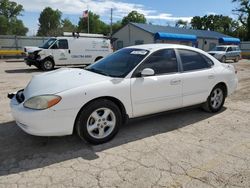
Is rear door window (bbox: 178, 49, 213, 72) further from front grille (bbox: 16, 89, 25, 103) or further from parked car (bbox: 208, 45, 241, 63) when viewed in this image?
parked car (bbox: 208, 45, 241, 63)

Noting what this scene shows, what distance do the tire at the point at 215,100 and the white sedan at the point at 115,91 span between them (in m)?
0.02

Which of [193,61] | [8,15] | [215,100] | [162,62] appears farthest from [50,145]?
[8,15]

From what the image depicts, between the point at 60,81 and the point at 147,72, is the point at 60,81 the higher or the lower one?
the lower one

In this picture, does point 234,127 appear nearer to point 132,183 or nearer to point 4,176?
point 132,183

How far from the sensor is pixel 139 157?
353cm

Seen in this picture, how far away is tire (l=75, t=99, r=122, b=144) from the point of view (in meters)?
3.67

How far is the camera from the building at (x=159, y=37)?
2781 cm

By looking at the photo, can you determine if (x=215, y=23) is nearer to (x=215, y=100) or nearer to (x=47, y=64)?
(x=47, y=64)

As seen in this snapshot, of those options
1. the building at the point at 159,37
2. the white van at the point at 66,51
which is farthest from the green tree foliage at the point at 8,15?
the white van at the point at 66,51

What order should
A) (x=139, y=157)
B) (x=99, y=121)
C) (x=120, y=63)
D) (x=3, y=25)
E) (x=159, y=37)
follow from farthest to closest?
(x=3, y=25), (x=159, y=37), (x=120, y=63), (x=99, y=121), (x=139, y=157)

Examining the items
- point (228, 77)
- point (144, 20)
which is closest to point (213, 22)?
point (144, 20)

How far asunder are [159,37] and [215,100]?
22.0 metres

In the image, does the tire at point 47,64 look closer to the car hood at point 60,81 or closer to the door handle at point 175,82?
the car hood at point 60,81

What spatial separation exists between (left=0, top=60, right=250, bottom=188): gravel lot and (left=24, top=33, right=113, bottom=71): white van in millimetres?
9533
